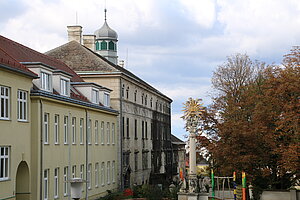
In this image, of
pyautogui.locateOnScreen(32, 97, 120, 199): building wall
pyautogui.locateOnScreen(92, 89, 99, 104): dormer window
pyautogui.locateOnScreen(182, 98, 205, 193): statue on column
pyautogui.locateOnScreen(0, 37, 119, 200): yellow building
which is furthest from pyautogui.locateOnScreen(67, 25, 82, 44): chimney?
pyautogui.locateOnScreen(182, 98, 205, 193): statue on column

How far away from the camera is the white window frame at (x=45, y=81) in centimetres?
3161

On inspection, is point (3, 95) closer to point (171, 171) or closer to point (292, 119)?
point (292, 119)

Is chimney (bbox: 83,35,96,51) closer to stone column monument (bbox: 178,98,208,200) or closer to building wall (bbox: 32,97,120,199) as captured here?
building wall (bbox: 32,97,120,199)

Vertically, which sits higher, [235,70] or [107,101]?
[235,70]

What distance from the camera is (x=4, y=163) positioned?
87.0 ft

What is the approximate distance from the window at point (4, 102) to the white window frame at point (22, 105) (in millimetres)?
1364

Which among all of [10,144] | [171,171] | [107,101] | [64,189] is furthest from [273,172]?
[171,171]

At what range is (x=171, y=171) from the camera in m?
78.0

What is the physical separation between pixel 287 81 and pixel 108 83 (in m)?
15.6

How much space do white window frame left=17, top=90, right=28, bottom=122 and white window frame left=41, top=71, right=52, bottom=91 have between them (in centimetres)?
256

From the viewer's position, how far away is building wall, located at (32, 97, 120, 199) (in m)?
30.3

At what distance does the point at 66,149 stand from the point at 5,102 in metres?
9.49

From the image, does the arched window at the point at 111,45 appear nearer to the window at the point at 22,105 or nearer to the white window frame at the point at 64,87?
the white window frame at the point at 64,87

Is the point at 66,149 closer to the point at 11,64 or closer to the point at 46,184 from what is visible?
the point at 46,184
